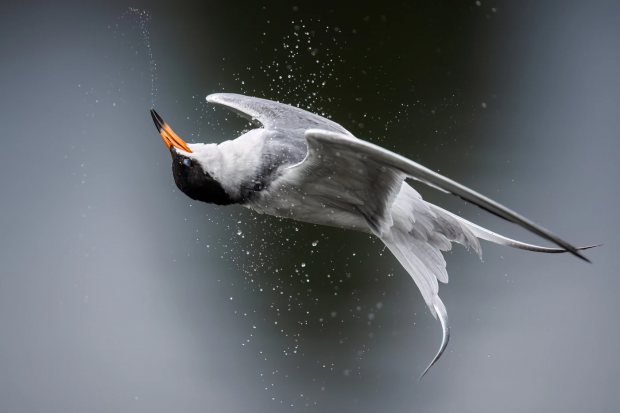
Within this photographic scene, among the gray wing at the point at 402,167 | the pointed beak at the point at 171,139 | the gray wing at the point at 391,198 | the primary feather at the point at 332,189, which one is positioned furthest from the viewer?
the pointed beak at the point at 171,139

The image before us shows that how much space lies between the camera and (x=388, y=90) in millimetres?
3059

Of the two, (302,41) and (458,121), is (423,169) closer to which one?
(458,121)

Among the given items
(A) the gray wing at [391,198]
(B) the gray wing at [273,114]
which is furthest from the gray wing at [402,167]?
(B) the gray wing at [273,114]

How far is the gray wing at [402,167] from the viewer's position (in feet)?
2.68

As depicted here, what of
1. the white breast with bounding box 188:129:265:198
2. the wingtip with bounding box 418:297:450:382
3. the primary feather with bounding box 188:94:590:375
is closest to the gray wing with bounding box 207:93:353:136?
the primary feather with bounding box 188:94:590:375

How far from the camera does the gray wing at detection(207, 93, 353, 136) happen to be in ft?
4.29

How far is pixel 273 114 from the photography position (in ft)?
4.50

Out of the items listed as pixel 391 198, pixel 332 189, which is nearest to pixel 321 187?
pixel 332 189

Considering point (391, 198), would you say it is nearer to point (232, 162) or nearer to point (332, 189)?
point (332, 189)

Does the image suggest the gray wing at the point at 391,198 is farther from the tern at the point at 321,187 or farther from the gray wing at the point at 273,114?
the gray wing at the point at 273,114

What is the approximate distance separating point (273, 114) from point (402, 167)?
0.50 meters

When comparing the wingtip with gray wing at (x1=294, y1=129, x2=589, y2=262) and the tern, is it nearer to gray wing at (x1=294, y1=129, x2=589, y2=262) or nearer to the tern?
the tern

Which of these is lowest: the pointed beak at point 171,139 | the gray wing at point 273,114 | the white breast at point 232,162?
the white breast at point 232,162

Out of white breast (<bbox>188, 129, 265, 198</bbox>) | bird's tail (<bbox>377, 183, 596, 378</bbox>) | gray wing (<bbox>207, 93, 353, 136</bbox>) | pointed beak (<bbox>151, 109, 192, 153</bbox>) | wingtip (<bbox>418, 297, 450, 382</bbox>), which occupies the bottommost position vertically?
wingtip (<bbox>418, 297, 450, 382</bbox>)
